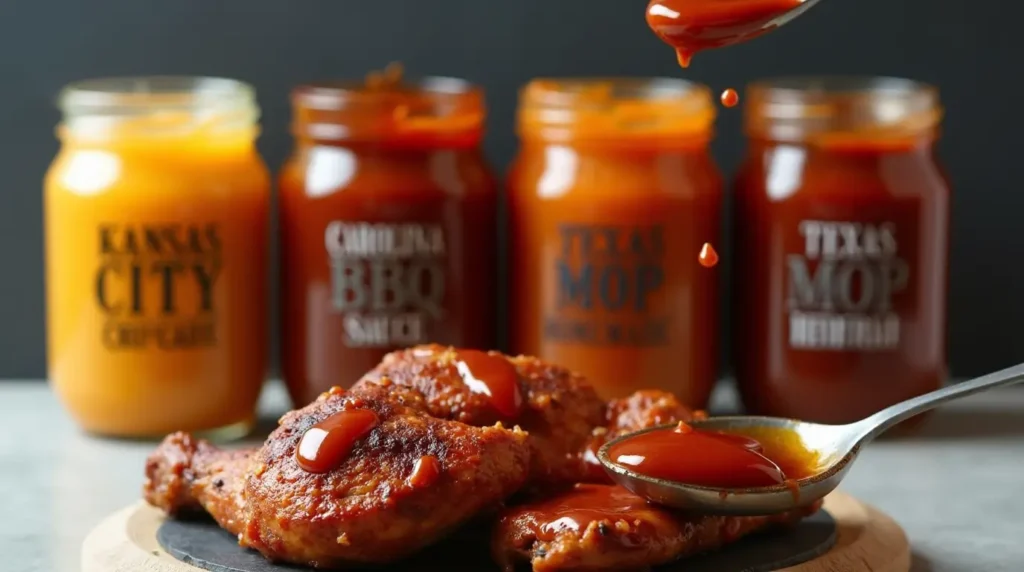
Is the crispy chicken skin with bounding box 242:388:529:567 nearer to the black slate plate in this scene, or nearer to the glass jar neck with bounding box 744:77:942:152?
the black slate plate

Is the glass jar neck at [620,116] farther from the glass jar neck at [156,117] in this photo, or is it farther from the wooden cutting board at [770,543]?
the wooden cutting board at [770,543]

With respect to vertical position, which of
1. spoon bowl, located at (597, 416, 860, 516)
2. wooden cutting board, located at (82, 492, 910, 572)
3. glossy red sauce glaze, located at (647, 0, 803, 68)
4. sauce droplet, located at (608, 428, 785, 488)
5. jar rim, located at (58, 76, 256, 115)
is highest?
glossy red sauce glaze, located at (647, 0, 803, 68)

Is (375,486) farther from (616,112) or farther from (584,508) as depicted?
(616,112)

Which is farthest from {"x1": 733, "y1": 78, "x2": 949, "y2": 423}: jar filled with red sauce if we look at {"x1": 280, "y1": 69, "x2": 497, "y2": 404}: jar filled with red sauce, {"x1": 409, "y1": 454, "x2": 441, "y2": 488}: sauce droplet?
{"x1": 409, "y1": 454, "x2": 441, "y2": 488}: sauce droplet

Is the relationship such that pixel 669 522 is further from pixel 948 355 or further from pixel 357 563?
pixel 948 355

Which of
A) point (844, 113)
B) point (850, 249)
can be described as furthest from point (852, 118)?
point (850, 249)
